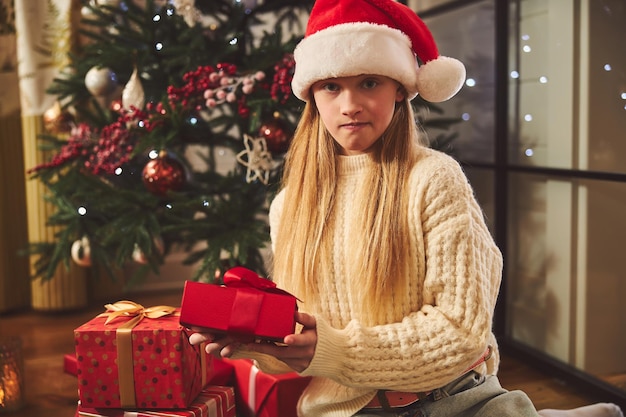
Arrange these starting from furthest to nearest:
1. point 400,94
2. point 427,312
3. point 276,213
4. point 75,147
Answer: point 75,147 < point 276,213 < point 400,94 < point 427,312

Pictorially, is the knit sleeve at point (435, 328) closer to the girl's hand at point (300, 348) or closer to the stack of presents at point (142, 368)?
the girl's hand at point (300, 348)

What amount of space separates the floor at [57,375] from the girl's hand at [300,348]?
4.22 feet

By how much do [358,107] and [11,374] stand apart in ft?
5.09

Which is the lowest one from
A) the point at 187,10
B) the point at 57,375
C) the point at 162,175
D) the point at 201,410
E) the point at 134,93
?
the point at 57,375

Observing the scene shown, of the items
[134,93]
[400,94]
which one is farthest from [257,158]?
[400,94]

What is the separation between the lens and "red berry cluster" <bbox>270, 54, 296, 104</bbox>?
1.94 m

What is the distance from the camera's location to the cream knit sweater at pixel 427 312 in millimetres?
962

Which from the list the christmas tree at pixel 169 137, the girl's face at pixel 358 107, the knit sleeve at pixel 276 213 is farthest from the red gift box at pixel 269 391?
the girl's face at pixel 358 107

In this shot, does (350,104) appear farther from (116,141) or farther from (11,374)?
(11,374)

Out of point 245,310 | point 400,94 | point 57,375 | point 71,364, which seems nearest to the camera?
Answer: point 245,310

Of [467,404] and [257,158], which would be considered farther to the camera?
[257,158]

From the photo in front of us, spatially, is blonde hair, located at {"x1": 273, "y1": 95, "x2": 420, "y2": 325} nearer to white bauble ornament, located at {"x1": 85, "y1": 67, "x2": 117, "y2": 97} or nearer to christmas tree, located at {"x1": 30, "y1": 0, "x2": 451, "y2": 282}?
christmas tree, located at {"x1": 30, "y1": 0, "x2": 451, "y2": 282}

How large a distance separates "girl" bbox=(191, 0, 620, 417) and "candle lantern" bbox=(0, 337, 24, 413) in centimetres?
122

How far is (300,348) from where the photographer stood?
0.91 m
